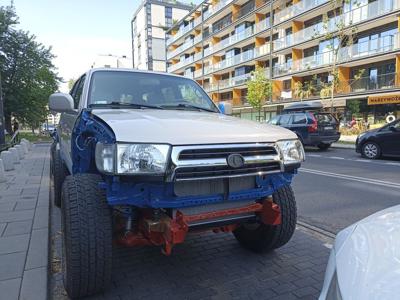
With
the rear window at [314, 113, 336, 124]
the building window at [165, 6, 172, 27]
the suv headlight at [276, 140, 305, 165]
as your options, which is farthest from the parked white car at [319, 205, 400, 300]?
the building window at [165, 6, 172, 27]

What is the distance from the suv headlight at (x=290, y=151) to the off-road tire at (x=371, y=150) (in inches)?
402

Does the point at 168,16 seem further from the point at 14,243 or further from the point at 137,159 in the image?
the point at 137,159

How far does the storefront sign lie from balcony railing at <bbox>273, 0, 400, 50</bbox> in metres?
5.80

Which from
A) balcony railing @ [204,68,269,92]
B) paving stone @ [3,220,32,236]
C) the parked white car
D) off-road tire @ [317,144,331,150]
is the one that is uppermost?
balcony railing @ [204,68,269,92]

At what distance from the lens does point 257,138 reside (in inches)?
104

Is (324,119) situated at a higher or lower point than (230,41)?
lower

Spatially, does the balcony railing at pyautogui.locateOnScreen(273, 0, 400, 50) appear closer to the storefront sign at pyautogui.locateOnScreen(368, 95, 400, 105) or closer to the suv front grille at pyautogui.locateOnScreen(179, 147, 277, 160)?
the storefront sign at pyautogui.locateOnScreen(368, 95, 400, 105)

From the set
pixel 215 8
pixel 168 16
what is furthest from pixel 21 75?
pixel 168 16

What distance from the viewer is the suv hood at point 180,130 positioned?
2.32 m

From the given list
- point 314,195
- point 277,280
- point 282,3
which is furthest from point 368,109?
point 277,280

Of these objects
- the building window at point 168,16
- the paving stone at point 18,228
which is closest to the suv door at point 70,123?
the paving stone at point 18,228

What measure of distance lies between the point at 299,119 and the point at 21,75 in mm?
22915

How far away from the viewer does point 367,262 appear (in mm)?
1409

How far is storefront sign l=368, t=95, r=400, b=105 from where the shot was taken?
78.2 feet
